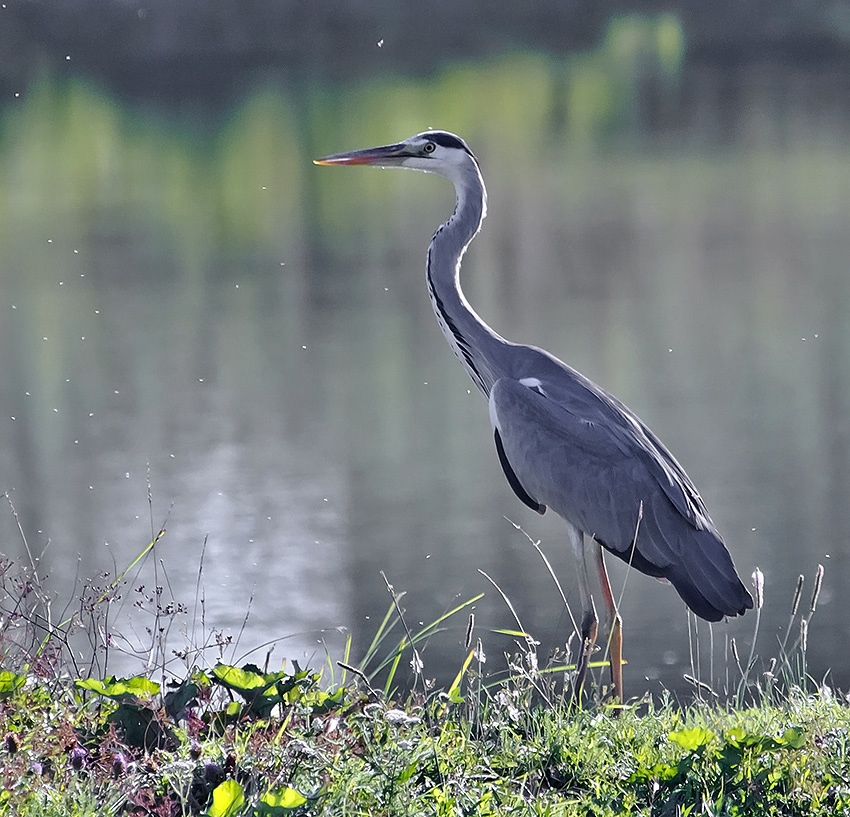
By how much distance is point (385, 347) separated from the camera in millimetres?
10188

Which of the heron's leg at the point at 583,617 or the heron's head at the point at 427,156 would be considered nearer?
the heron's leg at the point at 583,617

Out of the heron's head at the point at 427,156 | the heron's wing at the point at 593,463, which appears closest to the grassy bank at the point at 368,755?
the heron's wing at the point at 593,463

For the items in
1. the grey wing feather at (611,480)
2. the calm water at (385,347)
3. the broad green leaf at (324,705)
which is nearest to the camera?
→ the broad green leaf at (324,705)

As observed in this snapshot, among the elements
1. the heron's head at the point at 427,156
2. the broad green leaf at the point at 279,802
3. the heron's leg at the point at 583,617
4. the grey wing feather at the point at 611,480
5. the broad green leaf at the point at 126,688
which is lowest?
the heron's leg at the point at 583,617

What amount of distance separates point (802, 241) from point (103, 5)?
14981 mm

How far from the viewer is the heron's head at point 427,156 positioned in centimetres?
441

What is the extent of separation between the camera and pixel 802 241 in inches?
544

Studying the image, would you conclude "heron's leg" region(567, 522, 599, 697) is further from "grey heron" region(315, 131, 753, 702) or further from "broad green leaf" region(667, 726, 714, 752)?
"broad green leaf" region(667, 726, 714, 752)

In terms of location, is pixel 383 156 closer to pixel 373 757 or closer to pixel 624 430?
pixel 624 430

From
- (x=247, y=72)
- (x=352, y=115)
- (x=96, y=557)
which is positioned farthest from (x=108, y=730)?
→ (x=247, y=72)

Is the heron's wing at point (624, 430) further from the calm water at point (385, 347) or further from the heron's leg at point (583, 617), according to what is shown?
the calm water at point (385, 347)

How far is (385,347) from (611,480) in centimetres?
A: 639

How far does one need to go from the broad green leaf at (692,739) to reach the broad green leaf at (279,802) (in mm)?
839

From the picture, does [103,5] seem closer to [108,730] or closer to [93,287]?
[93,287]
